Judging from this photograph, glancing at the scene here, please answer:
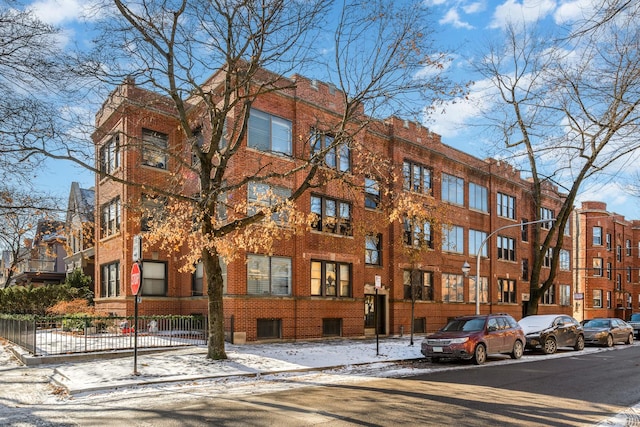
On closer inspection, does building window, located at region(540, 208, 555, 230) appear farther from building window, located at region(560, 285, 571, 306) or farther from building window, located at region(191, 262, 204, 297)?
building window, located at region(191, 262, 204, 297)

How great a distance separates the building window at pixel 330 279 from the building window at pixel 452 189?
378 inches

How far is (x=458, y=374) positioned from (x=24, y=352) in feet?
40.2

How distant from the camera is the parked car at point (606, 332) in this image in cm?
2464

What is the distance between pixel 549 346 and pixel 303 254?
402 inches

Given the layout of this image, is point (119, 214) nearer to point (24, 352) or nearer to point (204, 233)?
point (24, 352)

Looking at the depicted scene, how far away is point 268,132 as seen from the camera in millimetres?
21594

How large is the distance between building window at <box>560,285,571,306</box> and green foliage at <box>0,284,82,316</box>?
118 feet

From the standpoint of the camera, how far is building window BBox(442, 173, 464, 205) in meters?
31.0

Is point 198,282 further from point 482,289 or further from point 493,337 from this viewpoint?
point 482,289

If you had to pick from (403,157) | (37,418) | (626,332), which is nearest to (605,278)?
(626,332)

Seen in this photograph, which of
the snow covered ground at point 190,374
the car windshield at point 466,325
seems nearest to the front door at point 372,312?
the snow covered ground at point 190,374

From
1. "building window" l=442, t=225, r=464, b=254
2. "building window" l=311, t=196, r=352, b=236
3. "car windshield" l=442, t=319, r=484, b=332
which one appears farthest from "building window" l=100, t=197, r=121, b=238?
"building window" l=442, t=225, r=464, b=254

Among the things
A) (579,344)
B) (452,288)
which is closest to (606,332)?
(579,344)

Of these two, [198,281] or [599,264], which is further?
[599,264]
